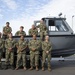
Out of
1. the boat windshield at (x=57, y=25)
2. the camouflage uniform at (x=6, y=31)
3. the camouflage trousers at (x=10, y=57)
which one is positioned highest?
the boat windshield at (x=57, y=25)

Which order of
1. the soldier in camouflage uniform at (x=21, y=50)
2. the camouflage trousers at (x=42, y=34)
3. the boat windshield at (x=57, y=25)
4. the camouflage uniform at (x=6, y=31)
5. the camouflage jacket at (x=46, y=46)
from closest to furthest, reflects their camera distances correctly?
the camouflage jacket at (x=46, y=46)
the soldier in camouflage uniform at (x=21, y=50)
the camouflage trousers at (x=42, y=34)
the camouflage uniform at (x=6, y=31)
the boat windshield at (x=57, y=25)

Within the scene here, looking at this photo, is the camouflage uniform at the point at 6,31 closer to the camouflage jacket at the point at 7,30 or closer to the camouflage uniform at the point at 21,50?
the camouflage jacket at the point at 7,30

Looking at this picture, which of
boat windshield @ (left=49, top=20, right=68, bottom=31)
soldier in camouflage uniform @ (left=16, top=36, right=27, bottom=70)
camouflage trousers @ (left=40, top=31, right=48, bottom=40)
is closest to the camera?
soldier in camouflage uniform @ (left=16, top=36, right=27, bottom=70)

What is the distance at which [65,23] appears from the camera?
11.6 m

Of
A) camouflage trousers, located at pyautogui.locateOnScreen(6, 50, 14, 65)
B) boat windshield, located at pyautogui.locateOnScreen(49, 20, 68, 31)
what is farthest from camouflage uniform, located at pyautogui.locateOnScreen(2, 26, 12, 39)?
boat windshield, located at pyautogui.locateOnScreen(49, 20, 68, 31)

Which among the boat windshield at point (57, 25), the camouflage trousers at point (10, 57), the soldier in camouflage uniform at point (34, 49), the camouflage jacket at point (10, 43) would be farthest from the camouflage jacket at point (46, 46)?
the boat windshield at point (57, 25)

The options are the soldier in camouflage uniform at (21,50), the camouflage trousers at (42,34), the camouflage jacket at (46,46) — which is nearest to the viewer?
the camouflage jacket at (46,46)

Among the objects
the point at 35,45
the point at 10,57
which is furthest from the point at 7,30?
the point at 35,45

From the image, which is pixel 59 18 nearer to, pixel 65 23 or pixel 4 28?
pixel 65 23

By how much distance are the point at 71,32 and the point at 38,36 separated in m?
1.81

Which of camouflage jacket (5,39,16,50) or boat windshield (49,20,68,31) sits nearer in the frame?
camouflage jacket (5,39,16,50)

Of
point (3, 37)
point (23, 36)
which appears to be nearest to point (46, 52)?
point (23, 36)

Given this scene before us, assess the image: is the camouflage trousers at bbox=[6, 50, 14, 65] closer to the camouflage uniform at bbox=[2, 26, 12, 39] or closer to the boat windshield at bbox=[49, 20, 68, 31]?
the camouflage uniform at bbox=[2, 26, 12, 39]

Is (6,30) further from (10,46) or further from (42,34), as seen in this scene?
(42,34)
